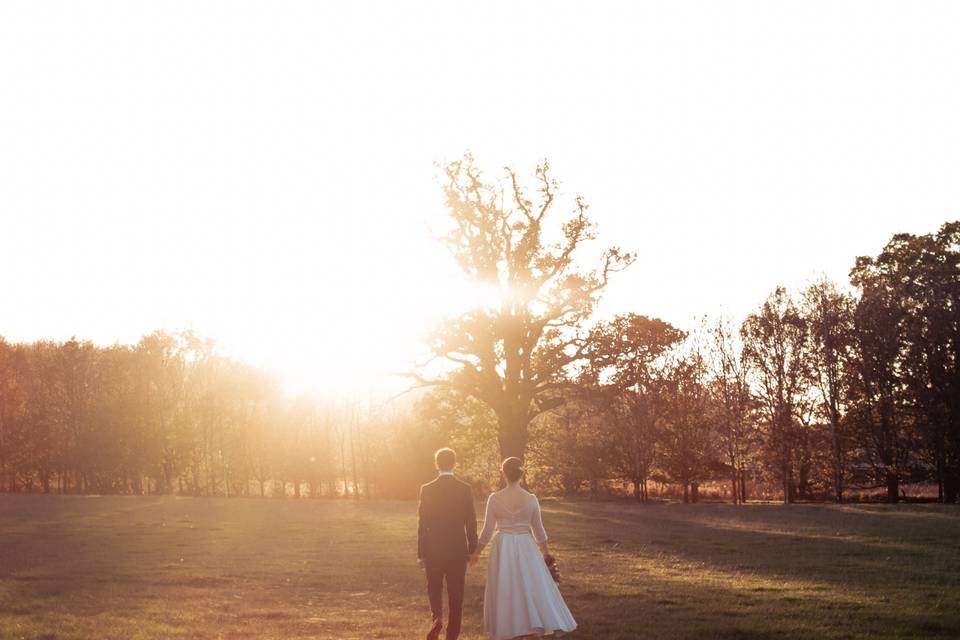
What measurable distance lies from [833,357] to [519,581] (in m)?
48.8

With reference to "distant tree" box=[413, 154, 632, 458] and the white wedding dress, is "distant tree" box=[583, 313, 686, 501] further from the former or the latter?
the white wedding dress

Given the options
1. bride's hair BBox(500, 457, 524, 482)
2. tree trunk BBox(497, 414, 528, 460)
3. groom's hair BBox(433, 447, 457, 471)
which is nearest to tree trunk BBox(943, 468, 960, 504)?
tree trunk BBox(497, 414, 528, 460)

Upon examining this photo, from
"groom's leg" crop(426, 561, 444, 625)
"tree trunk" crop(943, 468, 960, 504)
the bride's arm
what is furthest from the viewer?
"tree trunk" crop(943, 468, 960, 504)

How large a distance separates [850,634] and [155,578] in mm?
15970

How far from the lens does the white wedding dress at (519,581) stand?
12.9m

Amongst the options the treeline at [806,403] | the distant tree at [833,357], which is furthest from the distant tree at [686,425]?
the distant tree at [833,357]

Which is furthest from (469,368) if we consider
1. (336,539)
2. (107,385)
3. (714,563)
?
(107,385)

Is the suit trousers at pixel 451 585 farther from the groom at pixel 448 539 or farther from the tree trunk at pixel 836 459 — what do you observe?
the tree trunk at pixel 836 459

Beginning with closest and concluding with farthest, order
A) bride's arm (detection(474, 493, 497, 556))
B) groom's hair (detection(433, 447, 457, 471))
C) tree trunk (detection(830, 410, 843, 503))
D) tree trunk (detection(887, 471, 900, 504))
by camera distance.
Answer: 1. bride's arm (detection(474, 493, 497, 556))
2. groom's hair (detection(433, 447, 457, 471))
3. tree trunk (detection(887, 471, 900, 504))
4. tree trunk (detection(830, 410, 843, 503))

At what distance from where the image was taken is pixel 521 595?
42.7ft

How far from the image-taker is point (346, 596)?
65.2 ft

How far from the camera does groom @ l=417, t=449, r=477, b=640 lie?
13.4m

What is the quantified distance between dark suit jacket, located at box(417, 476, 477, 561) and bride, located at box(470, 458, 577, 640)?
0.23m

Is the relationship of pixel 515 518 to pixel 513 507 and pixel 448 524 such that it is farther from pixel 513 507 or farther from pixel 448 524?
pixel 448 524
